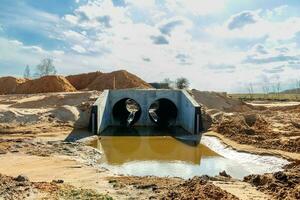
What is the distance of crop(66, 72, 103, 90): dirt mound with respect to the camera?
5462cm

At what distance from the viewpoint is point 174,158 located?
61.4ft

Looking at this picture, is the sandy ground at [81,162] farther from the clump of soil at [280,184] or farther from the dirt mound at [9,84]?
the dirt mound at [9,84]

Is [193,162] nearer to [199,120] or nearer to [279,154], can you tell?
[279,154]

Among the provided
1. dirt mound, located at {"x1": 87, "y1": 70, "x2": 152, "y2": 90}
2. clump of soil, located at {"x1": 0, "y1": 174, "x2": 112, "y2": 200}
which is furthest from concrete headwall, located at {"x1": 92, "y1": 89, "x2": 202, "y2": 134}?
clump of soil, located at {"x1": 0, "y1": 174, "x2": 112, "y2": 200}

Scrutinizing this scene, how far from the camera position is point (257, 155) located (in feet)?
60.5

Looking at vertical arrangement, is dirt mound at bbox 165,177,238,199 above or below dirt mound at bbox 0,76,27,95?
below

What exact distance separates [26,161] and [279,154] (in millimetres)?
10395

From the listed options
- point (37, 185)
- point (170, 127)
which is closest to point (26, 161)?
point (37, 185)

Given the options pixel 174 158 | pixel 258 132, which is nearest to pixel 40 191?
pixel 174 158

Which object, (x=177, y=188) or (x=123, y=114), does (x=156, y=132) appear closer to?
(x=123, y=114)

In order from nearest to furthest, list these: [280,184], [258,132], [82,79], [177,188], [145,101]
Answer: [177,188] < [280,184] < [258,132] < [145,101] < [82,79]

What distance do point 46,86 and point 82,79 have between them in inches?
348

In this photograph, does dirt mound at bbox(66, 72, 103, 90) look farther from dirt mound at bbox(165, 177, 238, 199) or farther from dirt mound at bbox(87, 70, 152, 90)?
dirt mound at bbox(165, 177, 238, 199)

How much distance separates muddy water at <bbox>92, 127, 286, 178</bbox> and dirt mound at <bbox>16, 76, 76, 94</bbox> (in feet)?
75.3
